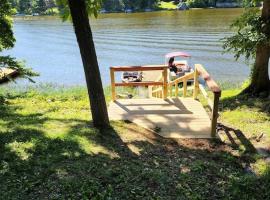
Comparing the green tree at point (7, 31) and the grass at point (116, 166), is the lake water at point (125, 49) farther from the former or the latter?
the grass at point (116, 166)

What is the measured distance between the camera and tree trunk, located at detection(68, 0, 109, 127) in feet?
20.6

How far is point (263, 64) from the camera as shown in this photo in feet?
35.2

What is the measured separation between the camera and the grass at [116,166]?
4.91 metres

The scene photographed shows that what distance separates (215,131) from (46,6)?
351 feet

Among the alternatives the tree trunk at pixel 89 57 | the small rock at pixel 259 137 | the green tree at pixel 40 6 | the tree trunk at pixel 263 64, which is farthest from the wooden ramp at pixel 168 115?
the green tree at pixel 40 6

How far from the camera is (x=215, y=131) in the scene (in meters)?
7.62

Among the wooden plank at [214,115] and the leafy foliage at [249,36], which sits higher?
the leafy foliage at [249,36]

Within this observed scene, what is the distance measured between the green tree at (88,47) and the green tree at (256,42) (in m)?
4.96

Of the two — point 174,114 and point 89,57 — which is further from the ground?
point 89,57

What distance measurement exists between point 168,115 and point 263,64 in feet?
12.3

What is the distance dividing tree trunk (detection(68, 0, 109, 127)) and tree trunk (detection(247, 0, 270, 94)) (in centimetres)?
554

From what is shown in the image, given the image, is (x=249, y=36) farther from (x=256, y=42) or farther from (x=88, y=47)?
(x=88, y=47)

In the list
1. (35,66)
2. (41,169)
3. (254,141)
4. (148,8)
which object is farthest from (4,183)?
(148,8)

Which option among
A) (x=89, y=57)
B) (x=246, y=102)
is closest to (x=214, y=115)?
(x=89, y=57)
